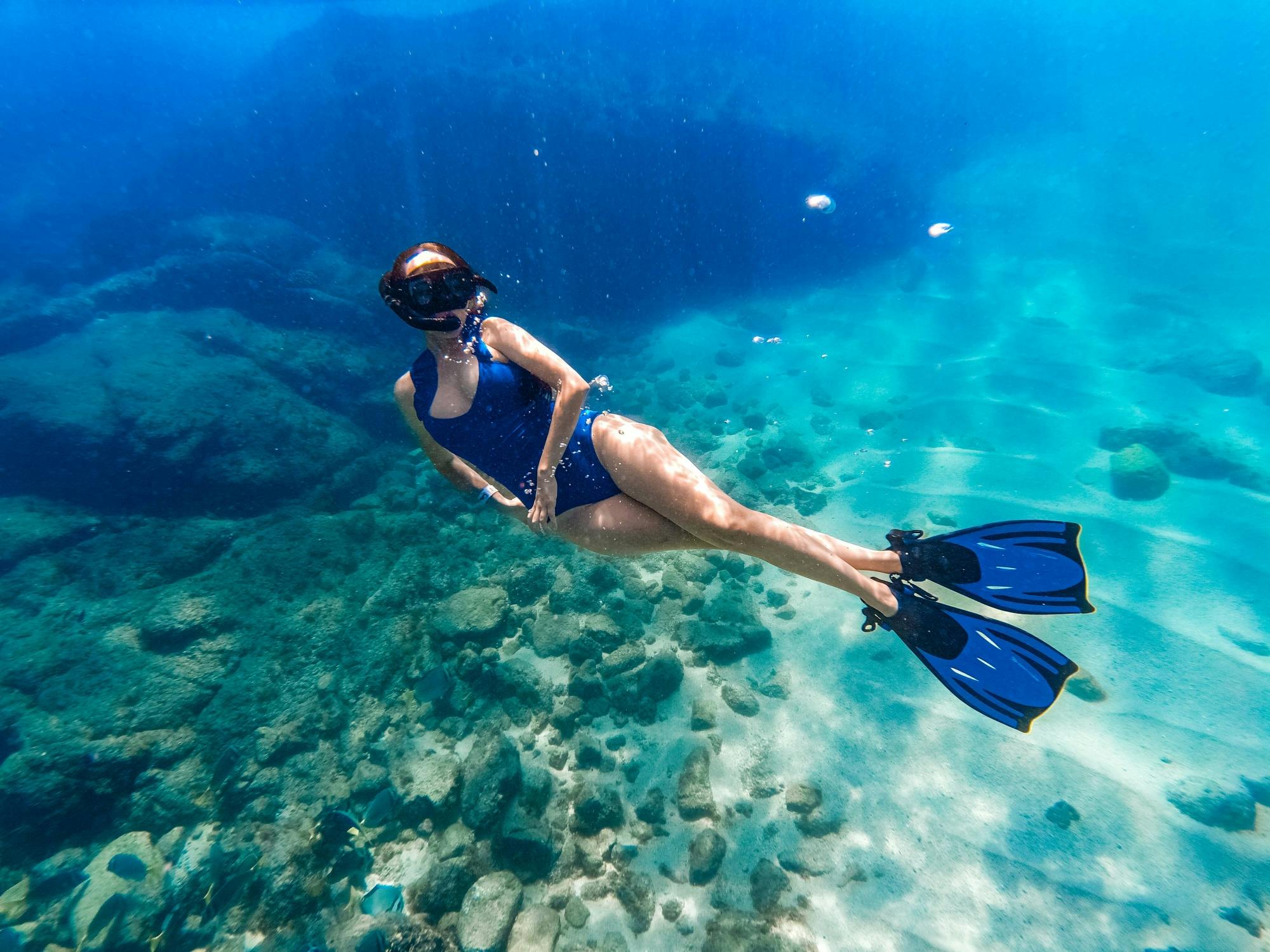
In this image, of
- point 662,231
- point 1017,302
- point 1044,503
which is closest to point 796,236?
point 662,231

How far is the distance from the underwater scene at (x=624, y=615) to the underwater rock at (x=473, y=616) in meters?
0.04

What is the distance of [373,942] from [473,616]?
316 centimetres

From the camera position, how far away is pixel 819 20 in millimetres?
38406

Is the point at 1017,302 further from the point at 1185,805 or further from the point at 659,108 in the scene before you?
the point at 1185,805

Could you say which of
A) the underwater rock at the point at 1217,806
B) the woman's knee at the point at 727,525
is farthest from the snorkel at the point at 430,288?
the underwater rock at the point at 1217,806

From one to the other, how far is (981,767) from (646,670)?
137 inches

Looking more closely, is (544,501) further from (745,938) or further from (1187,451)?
(1187,451)

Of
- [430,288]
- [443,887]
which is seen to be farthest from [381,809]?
[430,288]

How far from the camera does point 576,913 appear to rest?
406 centimetres

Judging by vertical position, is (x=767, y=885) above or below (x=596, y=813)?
above

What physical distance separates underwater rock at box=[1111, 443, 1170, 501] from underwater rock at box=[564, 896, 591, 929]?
1164cm

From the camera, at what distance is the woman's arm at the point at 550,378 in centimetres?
253

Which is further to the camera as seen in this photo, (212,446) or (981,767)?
(212,446)

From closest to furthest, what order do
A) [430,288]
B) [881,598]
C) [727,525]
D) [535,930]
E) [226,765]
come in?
[430,288] → [727,525] → [881,598] → [535,930] → [226,765]
